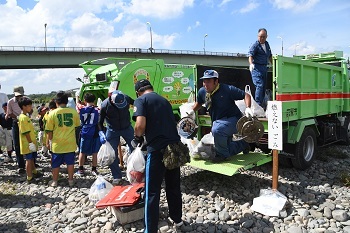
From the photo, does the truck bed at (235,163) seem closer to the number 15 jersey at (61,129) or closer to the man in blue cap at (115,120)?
the man in blue cap at (115,120)

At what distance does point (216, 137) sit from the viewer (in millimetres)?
4832

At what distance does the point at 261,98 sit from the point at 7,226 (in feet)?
15.3

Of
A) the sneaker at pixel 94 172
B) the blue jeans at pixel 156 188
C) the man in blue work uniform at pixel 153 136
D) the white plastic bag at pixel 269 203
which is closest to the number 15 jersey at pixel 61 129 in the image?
the sneaker at pixel 94 172

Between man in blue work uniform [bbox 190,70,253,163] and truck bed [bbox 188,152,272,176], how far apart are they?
0.53ft

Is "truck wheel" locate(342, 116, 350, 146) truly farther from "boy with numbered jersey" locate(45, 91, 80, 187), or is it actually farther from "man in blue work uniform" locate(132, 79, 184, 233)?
"boy with numbered jersey" locate(45, 91, 80, 187)

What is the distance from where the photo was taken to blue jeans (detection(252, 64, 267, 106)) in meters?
5.74

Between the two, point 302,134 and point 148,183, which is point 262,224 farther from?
point 302,134

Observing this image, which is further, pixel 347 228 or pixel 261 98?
pixel 261 98

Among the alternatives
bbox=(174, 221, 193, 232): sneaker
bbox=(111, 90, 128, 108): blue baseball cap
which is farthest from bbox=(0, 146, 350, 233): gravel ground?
bbox=(111, 90, 128, 108): blue baseball cap

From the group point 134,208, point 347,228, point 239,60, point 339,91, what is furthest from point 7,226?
point 239,60

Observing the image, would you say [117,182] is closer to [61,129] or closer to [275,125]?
[61,129]

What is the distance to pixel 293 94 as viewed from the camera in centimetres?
526

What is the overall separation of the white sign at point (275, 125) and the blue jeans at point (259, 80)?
144 cm

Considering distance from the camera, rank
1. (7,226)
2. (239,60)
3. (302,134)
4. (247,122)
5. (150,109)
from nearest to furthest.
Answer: (150,109) < (7,226) < (247,122) < (302,134) < (239,60)
